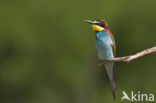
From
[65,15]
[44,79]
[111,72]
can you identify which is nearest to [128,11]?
[65,15]

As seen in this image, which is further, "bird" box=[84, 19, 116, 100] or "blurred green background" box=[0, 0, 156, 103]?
"blurred green background" box=[0, 0, 156, 103]

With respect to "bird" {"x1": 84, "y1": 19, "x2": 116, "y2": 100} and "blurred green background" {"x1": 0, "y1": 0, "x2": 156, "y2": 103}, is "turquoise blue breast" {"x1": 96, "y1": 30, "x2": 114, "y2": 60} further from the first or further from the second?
"blurred green background" {"x1": 0, "y1": 0, "x2": 156, "y2": 103}

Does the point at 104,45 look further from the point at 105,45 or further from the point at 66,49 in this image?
the point at 66,49

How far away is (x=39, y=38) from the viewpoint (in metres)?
11.5

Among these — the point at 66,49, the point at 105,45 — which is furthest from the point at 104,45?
the point at 66,49

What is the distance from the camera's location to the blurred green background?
36.0ft

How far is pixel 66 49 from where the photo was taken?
11.5m

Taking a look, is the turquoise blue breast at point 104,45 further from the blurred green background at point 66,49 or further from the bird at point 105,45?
the blurred green background at point 66,49

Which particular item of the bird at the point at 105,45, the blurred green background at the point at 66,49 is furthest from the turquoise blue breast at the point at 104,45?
the blurred green background at the point at 66,49

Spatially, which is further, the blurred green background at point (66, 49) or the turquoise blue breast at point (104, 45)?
the blurred green background at point (66, 49)

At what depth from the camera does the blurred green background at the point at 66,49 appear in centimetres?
1097

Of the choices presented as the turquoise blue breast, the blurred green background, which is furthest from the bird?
the blurred green background

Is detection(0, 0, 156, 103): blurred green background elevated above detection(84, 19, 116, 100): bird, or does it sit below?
below

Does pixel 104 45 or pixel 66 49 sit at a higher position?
pixel 104 45
